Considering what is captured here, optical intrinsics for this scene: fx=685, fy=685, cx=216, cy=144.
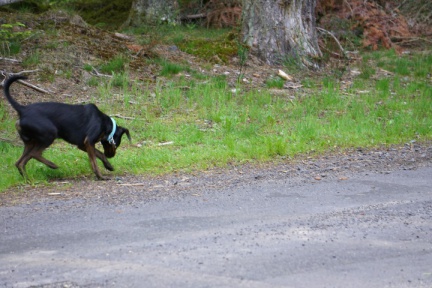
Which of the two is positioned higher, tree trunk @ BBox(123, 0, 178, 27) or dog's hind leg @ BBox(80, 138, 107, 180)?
tree trunk @ BBox(123, 0, 178, 27)

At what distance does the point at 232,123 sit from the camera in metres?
11.0

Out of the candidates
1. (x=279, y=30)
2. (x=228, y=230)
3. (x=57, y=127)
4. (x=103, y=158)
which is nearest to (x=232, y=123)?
(x=103, y=158)

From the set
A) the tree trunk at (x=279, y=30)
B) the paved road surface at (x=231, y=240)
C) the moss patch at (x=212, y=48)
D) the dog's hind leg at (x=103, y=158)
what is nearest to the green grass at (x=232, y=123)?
the dog's hind leg at (x=103, y=158)

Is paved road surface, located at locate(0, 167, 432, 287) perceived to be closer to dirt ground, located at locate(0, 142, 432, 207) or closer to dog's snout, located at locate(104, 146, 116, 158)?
dirt ground, located at locate(0, 142, 432, 207)

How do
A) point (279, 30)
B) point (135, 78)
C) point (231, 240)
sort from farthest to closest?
1. point (279, 30)
2. point (135, 78)
3. point (231, 240)

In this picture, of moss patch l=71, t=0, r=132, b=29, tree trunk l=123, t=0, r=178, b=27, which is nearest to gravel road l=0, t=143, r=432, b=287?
tree trunk l=123, t=0, r=178, b=27

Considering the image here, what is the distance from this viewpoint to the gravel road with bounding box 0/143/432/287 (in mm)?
5102

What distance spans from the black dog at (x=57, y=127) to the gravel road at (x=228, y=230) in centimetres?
55

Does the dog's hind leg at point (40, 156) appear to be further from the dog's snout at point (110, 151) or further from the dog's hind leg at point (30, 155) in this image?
the dog's snout at point (110, 151)

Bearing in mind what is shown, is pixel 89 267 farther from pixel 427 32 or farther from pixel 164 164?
pixel 427 32

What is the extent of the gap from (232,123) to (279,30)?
3.99m

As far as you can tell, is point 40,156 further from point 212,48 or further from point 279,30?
point 279,30

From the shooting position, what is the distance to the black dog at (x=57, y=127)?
330 inches

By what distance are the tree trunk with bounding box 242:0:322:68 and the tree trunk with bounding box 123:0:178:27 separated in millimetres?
2962
